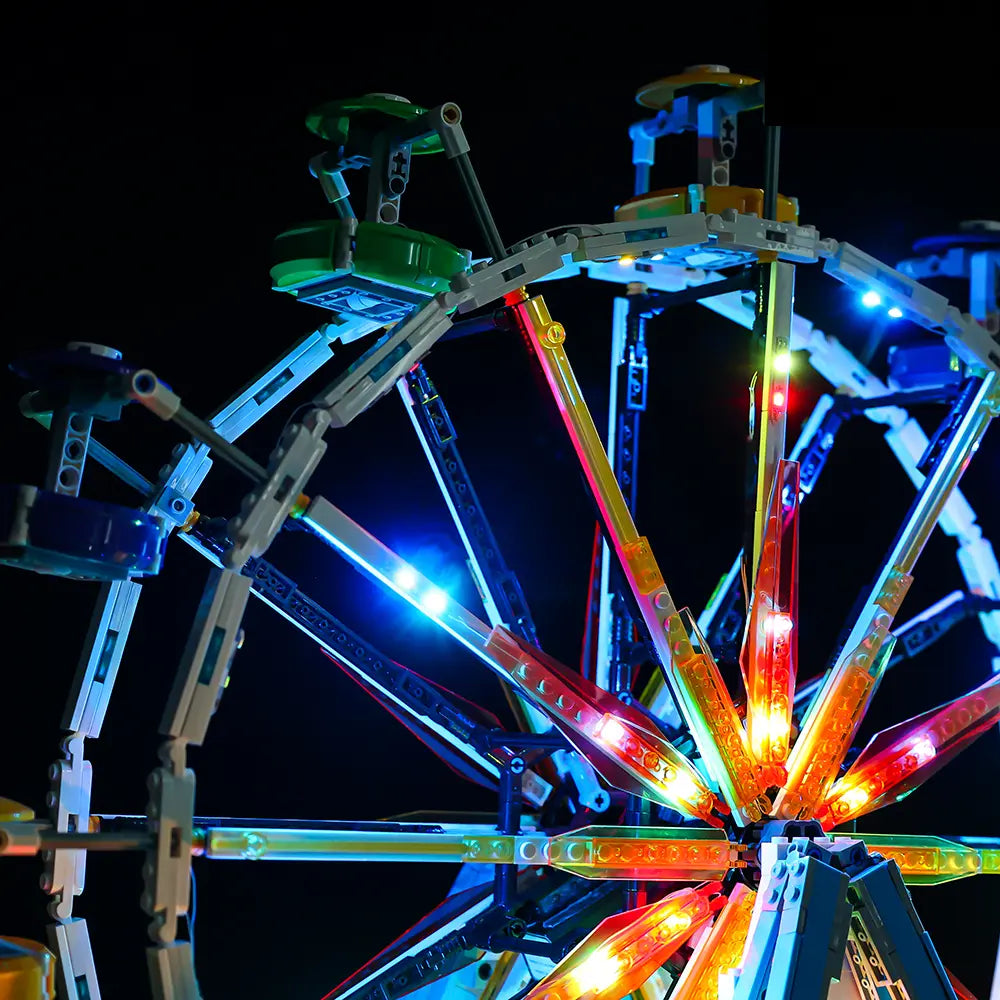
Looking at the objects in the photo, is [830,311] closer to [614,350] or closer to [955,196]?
[955,196]

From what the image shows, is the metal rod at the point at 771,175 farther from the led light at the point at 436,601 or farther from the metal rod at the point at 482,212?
the led light at the point at 436,601

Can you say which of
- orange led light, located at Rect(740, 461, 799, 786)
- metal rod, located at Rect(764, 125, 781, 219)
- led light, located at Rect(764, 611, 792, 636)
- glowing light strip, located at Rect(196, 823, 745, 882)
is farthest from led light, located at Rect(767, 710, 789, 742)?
metal rod, located at Rect(764, 125, 781, 219)

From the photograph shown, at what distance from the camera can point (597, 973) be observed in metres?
4.84

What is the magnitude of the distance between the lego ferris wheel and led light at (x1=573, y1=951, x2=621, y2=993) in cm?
1

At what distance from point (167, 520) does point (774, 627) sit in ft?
6.60

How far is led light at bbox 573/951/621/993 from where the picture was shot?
482cm

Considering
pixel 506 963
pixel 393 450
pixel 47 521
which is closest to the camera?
pixel 47 521

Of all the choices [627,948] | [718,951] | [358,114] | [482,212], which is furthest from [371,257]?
[718,951]

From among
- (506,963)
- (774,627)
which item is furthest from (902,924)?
(506,963)

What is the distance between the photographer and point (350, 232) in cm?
471

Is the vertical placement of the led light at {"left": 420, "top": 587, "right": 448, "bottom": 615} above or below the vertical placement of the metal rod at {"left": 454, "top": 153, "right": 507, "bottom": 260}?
below

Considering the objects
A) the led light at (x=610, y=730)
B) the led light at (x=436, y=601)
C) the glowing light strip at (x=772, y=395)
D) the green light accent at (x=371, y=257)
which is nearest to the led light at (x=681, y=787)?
the led light at (x=610, y=730)

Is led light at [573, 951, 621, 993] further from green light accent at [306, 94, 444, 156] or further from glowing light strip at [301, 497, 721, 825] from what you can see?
green light accent at [306, 94, 444, 156]

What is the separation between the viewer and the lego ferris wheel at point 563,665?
423 cm
